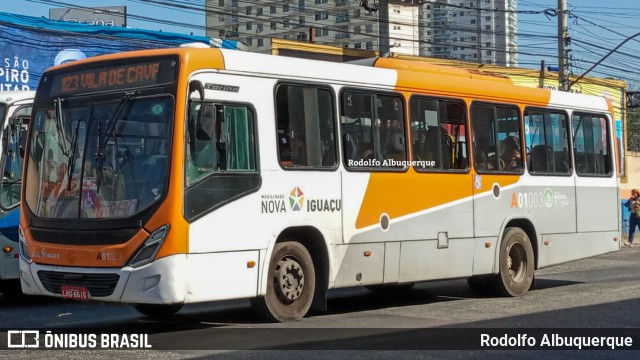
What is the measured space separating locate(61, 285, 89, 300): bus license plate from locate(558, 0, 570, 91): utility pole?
2713 cm

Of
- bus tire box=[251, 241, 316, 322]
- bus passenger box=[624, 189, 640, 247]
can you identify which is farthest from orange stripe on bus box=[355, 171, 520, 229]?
bus passenger box=[624, 189, 640, 247]

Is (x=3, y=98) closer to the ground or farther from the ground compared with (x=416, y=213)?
farther from the ground

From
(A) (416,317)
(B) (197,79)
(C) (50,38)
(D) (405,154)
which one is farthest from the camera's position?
(C) (50,38)

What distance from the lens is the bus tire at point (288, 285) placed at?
435 inches

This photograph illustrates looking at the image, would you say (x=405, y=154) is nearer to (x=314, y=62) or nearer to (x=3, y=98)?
(x=314, y=62)

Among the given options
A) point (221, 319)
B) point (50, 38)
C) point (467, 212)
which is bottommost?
point (221, 319)

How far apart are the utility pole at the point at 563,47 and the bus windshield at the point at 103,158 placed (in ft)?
86.8

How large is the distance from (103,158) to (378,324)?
3611 millimetres

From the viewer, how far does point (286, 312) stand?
11219 mm

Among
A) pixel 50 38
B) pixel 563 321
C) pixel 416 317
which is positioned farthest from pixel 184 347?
pixel 50 38

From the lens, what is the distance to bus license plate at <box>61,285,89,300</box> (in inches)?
400

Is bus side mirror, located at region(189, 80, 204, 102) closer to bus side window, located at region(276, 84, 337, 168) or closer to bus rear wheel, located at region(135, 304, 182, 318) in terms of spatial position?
bus side window, located at region(276, 84, 337, 168)

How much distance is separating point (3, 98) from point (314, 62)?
5.14 metres

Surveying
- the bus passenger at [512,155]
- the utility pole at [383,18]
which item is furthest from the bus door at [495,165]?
the utility pole at [383,18]
